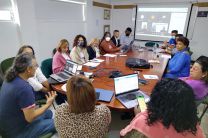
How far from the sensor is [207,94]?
167 cm

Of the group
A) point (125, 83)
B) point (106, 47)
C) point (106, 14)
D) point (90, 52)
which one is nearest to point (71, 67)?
point (125, 83)

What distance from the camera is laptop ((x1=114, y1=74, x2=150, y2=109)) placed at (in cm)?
157

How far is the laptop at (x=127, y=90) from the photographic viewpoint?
1.57 meters

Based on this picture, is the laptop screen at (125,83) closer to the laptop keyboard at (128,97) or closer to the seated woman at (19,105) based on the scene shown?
the laptop keyboard at (128,97)

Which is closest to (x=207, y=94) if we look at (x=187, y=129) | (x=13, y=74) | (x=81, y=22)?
(x=187, y=129)

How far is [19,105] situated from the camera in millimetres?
1199

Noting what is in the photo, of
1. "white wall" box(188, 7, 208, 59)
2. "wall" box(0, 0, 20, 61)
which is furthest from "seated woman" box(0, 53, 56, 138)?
"white wall" box(188, 7, 208, 59)

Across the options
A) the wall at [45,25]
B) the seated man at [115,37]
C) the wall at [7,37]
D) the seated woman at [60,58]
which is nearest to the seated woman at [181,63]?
the seated woman at [60,58]

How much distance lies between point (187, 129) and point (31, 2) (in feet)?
12.4

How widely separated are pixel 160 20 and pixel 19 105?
6068 mm

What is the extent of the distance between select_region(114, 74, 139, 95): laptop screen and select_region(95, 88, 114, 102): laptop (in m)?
0.10

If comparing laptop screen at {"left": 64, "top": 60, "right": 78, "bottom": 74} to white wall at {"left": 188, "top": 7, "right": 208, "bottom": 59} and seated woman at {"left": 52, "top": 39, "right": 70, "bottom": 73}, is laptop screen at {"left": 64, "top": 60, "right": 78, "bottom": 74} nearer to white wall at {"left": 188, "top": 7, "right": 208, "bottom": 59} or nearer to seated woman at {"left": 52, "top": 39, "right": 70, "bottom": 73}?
seated woman at {"left": 52, "top": 39, "right": 70, "bottom": 73}

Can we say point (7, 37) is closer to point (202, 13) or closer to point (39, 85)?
point (39, 85)

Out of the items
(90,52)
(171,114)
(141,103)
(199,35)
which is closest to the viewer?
(171,114)
